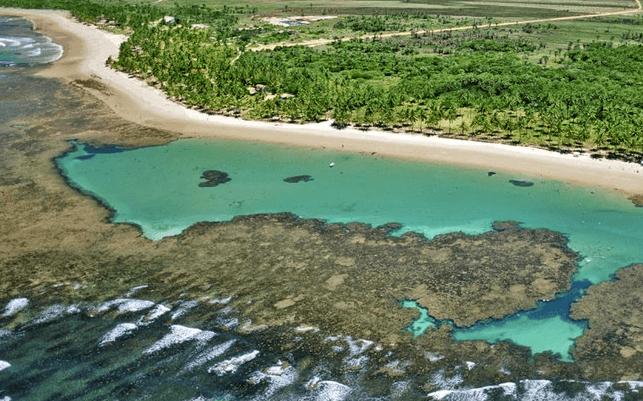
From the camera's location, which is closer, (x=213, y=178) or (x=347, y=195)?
(x=347, y=195)

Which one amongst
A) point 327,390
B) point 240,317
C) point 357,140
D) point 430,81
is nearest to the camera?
point 327,390

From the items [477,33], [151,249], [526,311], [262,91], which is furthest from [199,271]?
[477,33]

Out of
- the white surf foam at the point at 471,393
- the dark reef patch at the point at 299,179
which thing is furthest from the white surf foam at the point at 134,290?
the dark reef patch at the point at 299,179

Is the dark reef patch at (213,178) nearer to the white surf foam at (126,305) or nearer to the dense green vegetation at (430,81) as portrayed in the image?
the dense green vegetation at (430,81)

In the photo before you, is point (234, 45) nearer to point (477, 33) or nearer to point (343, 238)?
point (477, 33)

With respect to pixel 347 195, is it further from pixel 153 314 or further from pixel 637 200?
pixel 637 200

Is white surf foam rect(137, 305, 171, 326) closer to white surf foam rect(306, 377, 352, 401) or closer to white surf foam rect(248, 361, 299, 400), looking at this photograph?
white surf foam rect(248, 361, 299, 400)

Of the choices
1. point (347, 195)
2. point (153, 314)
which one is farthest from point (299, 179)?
point (153, 314)

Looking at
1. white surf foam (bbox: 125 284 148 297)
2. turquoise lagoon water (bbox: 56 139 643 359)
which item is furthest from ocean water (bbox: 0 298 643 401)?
turquoise lagoon water (bbox: 56 139 643 359)
